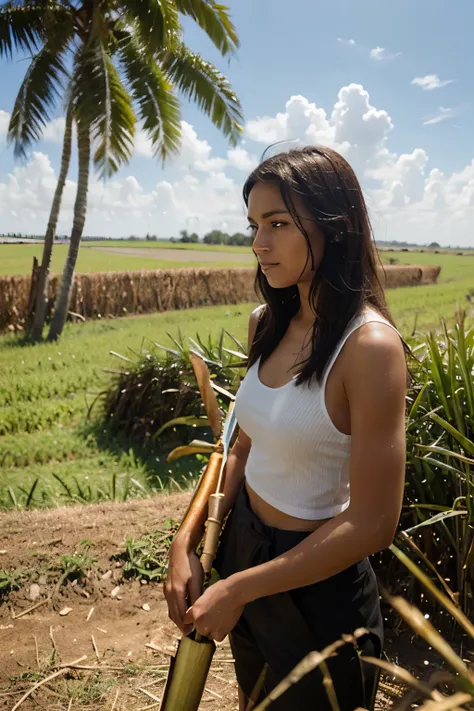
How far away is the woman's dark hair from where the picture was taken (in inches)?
39.8

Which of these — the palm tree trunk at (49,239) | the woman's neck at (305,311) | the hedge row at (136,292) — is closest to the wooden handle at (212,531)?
the woman's neck at (305,311)

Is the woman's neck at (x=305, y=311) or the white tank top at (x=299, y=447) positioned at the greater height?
the woman's neck at (x=305, y=311)

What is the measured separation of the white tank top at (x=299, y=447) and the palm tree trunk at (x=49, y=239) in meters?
9.49

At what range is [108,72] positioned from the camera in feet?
30.4

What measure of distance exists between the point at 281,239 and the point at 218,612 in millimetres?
620

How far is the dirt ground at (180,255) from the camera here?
59.4ft

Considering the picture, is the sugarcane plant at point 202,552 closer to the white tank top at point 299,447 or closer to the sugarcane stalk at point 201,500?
the sugarcane stalk at point 201,500

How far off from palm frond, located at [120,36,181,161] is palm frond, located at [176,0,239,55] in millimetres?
968

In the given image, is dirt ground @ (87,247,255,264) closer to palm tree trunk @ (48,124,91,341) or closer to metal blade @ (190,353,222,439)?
palm tree trunk @ (48,124,91,341)

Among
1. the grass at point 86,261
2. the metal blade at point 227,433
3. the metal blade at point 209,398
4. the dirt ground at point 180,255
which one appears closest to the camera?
the metal blade at point 227,433

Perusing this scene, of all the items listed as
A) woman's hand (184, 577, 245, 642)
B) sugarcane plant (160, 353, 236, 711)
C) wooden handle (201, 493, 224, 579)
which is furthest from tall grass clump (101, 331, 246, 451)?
woman's hand (184, 577, 245, 642)

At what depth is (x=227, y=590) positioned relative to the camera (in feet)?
3.06

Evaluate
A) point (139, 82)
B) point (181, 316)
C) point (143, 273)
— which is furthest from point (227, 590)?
point (143, 273)

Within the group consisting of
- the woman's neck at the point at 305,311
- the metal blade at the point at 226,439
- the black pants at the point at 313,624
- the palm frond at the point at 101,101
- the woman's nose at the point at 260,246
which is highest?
the palm frond at the point at 101,101
